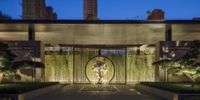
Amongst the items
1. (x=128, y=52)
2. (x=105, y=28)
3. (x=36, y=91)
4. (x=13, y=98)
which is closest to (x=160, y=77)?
(x=105, y=28)

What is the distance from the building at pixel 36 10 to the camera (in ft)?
234

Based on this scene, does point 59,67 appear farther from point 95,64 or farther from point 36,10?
point 36,10

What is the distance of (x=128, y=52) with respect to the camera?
105ft

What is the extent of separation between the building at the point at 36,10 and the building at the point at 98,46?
3682 centimetres

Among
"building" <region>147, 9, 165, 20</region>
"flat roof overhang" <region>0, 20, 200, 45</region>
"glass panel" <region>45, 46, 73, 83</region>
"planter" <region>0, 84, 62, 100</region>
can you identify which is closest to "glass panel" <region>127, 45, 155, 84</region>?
"building" <region>147, 9, 165, 20</region>

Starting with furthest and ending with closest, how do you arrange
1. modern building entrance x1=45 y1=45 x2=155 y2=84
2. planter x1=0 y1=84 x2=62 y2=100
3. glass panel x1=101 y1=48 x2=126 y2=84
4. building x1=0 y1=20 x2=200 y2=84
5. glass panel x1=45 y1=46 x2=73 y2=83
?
glass panel x1=101 y1=48 x2=126 y2=84 → glass panel x1=45 y1=46 x2=73 y2=83 → modern building entrance x1=45 y1=45 x2=155 y2=84 → building x1=0 y1=20 x2=200 y2=84 → planter x1=0 y1=84 x2=62 y2=100

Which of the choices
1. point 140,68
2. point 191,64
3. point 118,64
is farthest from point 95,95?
point 140,68

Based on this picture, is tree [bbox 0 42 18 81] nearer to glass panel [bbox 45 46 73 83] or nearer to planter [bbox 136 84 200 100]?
planter [bbox 136 84 200 100]

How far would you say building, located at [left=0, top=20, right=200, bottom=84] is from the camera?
23.6 meters

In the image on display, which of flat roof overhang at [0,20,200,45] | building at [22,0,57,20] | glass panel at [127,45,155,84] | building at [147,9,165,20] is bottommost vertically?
glass panel at [127,45,155,84]

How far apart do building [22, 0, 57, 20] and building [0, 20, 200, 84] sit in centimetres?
3682

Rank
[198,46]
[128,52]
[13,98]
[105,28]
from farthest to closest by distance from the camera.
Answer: [128,52]
[105,28]
[198,46]
[13,98]

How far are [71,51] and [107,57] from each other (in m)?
2.84

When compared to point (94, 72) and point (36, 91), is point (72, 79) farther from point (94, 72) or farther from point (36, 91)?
point (36, 91)
